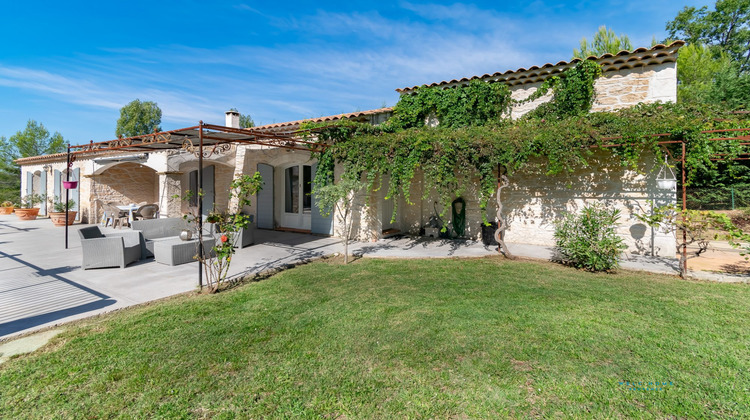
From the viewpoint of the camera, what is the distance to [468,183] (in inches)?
362

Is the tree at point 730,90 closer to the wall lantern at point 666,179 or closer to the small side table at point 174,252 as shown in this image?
the wall lantern at point 666,179

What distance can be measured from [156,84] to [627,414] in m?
20.5

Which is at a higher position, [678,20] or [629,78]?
[678,20]

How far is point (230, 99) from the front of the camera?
17.7m

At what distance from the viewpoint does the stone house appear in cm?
760

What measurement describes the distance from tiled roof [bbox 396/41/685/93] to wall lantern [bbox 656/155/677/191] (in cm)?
235

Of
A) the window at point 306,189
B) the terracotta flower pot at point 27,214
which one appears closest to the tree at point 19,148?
the terracotta flower pot at point 27,214

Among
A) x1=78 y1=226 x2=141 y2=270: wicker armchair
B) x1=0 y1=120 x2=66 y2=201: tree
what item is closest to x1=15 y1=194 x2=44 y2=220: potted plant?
x1=0 y1=120 x2=66 y2=201: tree

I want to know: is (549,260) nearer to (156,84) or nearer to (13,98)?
(156,84)

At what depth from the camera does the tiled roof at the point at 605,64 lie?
729 centimetres

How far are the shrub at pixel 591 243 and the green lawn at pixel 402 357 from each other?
3.70ft

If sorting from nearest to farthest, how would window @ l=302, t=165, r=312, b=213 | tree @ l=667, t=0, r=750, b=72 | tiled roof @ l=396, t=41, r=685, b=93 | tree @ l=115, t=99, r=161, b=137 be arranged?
tiled roof @ l=396, t=41, r=685, b=93, window @ l=302, t=165, r=312, b=213, tree @ l=667, t=0, r=750, b=72, tree @ l=115, t=99, r=161, b=137

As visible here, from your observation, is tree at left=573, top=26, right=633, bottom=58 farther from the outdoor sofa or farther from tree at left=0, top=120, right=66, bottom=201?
tree at left=0, top=120, right=66, bottom=201

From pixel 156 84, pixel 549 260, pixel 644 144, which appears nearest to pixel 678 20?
pixel 644 144
